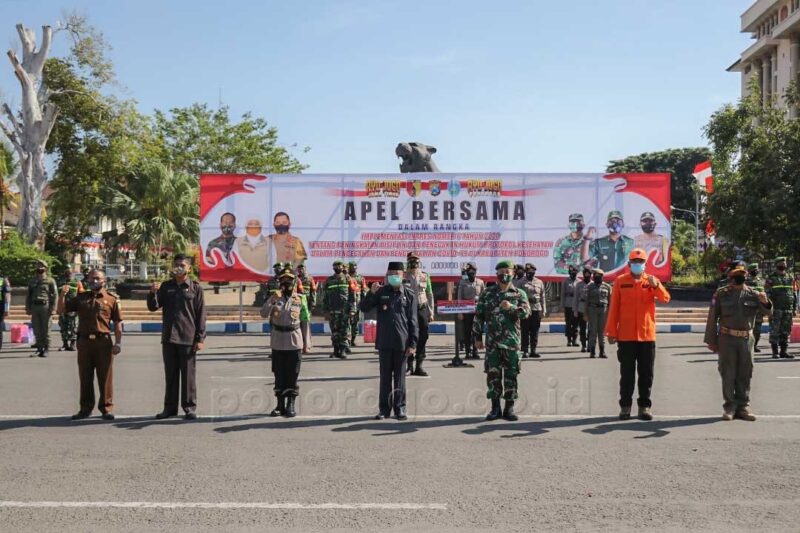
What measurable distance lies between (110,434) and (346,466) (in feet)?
9.36

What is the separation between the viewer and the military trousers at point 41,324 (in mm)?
16953

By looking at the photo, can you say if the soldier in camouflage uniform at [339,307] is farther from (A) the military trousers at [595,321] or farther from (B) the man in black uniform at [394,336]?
(B) the man in black uniform at [394,336]

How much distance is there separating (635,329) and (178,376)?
5234 mm

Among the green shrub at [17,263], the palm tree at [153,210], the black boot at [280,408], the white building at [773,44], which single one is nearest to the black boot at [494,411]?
the black boot at [280,408]

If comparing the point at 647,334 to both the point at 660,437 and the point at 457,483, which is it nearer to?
the point at 660,437

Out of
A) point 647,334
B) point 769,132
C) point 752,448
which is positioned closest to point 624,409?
point 647,334

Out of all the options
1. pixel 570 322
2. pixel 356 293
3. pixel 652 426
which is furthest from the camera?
pixel 570 322

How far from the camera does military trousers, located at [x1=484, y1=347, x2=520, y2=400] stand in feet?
31.1

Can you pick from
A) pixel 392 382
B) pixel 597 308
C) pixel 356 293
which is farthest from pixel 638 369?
pixel 356 293

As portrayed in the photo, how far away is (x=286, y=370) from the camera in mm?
9820

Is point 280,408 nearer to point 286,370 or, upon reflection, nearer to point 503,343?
point 286,370

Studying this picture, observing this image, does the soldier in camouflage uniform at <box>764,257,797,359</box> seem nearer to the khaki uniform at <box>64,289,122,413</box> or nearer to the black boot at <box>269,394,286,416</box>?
the black boot at <box>269,394,286,416</box>

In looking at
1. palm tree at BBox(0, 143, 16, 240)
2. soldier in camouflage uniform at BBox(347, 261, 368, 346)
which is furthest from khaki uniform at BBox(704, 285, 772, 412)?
palm tree at BBox(0, 143, 16, 240)

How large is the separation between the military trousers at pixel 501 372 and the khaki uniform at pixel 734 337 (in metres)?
2.34
